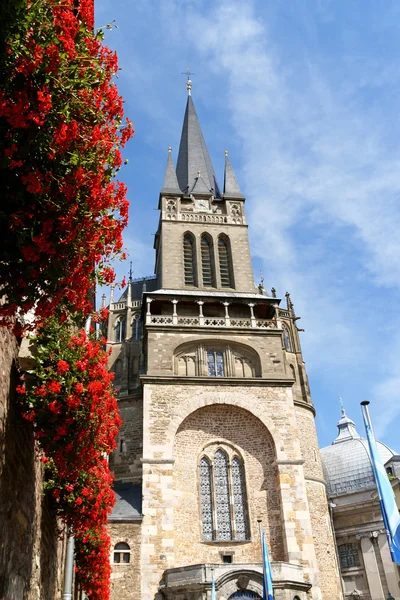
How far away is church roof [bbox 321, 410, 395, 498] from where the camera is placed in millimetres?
42406

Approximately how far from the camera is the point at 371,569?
118ft

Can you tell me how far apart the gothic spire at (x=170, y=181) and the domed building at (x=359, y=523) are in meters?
24.3

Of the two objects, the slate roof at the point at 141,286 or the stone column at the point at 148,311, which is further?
the slate roof at the point at 141,286

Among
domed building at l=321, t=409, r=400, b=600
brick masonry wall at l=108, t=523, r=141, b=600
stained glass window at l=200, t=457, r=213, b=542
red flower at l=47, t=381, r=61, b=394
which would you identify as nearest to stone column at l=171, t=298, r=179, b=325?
stained glass window at l=200, t=457, r=213, b=542

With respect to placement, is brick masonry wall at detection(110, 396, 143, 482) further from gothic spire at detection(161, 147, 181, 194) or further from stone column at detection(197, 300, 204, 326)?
gothic spire at detection(161, 147, 181, 194)

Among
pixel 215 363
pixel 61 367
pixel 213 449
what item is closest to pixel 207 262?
pixel 215 363

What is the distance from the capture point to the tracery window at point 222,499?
75.8ft

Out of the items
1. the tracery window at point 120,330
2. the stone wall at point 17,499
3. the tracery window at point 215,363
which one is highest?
the tracery window at point 120,330

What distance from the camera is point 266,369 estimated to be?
2623cm

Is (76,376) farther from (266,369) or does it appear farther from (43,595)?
(266,369)

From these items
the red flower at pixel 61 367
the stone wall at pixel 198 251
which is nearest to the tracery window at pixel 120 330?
the stone wall at pixel 198 251

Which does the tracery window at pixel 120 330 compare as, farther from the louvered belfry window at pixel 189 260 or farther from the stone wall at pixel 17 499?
the stone wall at pixel 17 499

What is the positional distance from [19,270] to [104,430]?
4077 mm

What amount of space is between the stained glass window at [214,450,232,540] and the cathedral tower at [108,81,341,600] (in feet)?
0.14
